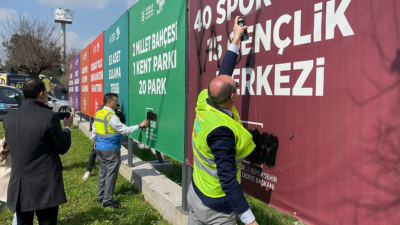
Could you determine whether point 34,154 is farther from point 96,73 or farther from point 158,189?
point 96,73

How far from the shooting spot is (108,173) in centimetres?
489

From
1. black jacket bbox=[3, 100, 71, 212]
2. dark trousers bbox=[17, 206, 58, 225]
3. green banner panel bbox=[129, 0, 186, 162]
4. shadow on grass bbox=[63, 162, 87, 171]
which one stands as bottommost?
shadow on grass bbox=[63, 162, 87, 171]

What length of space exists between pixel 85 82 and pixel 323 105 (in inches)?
396

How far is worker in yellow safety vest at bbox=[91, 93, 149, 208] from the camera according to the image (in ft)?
15.8

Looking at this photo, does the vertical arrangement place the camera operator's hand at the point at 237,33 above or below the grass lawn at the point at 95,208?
above

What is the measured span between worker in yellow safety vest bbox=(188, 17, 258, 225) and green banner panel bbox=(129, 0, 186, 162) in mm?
1499

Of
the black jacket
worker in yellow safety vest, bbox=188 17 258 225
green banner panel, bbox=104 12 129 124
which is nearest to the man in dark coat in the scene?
the black jacket

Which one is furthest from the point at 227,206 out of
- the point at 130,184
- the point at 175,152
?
the point at 130,184

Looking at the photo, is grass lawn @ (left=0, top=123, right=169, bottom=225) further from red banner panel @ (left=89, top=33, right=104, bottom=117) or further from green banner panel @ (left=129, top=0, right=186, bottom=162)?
red banner panel @ (left=89, top=33, right=104, bottom=117)

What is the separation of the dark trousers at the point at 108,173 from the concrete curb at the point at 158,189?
506 millimetres

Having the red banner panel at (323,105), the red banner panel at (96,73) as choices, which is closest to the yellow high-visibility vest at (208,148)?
the red banner panel at (323,105)

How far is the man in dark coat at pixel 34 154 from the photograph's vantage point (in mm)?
2742

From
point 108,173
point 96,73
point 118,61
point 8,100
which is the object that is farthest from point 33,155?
point 8,100

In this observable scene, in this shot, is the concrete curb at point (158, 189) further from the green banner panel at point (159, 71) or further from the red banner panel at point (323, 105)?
the red banner panel at point (323, 105)
